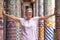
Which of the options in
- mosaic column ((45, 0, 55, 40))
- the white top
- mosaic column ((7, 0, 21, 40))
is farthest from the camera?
mosaic column ((45, 0, 55, 40))

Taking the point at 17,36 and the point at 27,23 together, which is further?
the point at 17,36

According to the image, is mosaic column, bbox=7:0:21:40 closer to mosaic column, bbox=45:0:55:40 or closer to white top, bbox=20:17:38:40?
mosaic column, bbox=45:0:55:40

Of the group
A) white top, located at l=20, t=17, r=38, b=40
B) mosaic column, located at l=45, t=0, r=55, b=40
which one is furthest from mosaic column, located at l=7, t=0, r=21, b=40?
white top, located at l=20, t=17, r=38, b=40

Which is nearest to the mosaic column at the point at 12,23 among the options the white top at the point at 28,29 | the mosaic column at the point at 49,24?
the mosaic column at the point at 49,24

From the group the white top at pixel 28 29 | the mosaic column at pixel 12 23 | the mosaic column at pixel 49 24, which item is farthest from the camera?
the mosaic column at pixel 49 24

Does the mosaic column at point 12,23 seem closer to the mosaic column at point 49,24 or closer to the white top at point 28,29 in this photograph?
the mosaic column at point 49,24

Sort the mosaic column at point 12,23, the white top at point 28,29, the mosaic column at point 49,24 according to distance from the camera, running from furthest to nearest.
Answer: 1. the mosaic column at point 49,24
2. the mosaic column at point 12,23
3. the white top at point 28,29

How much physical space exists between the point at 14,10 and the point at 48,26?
0.83m

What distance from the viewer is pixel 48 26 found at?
529 cm

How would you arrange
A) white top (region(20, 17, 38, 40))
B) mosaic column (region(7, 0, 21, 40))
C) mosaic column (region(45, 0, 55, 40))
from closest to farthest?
white top (region(20, 17, 38, 40))
mosaic column (region(7, 0, 21, 40))
mosaic column (region(45, 0, 55, 40))

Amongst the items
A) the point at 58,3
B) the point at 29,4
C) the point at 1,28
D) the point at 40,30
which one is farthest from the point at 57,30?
the point at 29,4

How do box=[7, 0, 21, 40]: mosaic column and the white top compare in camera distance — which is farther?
box=[7, 0, 21, 40]: mosaic column

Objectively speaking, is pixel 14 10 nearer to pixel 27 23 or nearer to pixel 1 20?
pixel 1 20

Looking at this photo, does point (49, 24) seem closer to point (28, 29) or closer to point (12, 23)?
point (12, 23)
